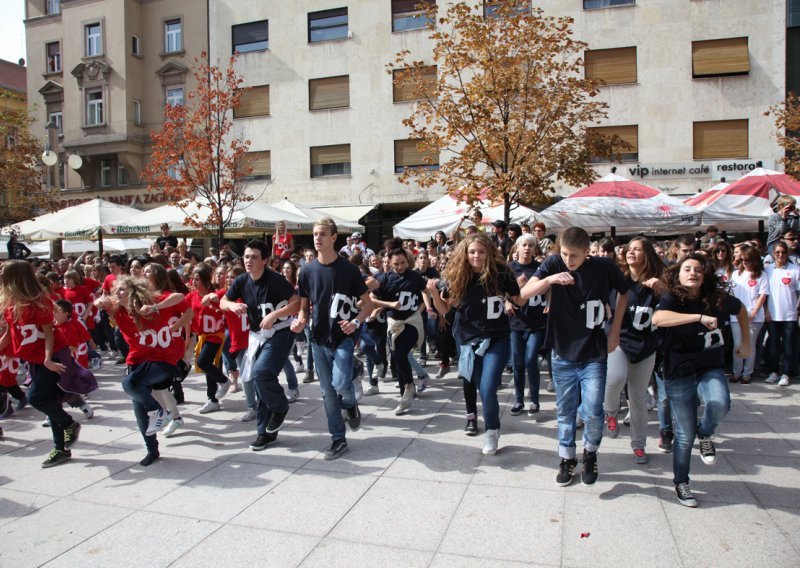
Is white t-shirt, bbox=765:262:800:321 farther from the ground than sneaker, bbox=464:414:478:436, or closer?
farther from the ground

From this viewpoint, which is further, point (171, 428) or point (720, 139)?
point (720, 139)

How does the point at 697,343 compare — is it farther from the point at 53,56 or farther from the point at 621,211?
the point at 53,56

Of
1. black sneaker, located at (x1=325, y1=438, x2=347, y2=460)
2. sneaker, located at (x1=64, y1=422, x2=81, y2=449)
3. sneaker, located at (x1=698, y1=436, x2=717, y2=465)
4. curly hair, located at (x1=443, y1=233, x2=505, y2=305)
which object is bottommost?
black sneaker, located at (x1=325, y1=438, x2=347, y2=460)

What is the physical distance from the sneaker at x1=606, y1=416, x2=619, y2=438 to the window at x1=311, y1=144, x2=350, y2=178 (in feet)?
67.2

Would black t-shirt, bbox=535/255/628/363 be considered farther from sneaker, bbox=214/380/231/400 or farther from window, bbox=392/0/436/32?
window, bbox=392/0/436/32

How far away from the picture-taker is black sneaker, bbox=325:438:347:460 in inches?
194

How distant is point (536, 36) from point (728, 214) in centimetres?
530

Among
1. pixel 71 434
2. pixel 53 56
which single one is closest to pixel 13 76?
pixel 53 56

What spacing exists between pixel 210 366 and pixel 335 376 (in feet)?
7.75

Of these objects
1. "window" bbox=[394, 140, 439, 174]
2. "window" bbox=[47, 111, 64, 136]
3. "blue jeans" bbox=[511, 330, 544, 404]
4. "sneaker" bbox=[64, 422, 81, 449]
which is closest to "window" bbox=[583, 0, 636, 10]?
"window" bbox=[394, 140, 439, 174]

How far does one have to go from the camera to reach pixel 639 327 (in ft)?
15.4

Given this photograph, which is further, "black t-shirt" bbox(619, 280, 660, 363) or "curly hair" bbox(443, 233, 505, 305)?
"curly hair" bbox(443, 233, 505, 305)

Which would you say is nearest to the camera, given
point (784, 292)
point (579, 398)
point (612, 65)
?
point (579, 398)

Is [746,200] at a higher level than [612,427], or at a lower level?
higher
